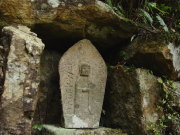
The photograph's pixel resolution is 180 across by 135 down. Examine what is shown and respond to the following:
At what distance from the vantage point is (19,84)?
251 cm

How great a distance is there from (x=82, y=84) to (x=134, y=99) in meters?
0.77

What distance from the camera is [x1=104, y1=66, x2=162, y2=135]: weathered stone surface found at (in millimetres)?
3346

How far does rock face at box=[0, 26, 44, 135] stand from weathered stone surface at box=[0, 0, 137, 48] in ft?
1.18

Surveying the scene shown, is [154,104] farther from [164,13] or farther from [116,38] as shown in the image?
[164,13]

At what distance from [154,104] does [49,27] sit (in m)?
1.82

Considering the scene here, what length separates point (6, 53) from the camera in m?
2.56

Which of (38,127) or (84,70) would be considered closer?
(38,127)

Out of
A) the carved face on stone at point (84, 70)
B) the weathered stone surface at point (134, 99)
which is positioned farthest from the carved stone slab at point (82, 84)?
the weathered stone surface at point (134, 99)

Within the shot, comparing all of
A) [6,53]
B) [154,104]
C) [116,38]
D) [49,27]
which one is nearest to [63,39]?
[49,27]

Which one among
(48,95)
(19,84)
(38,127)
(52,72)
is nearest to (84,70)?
(52,72)

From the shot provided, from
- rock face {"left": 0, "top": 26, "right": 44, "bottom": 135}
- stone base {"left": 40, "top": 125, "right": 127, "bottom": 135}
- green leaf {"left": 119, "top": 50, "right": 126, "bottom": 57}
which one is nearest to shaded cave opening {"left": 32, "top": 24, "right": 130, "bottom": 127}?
green leaf {"left": 119, "top": 50, "right": 126, "bottom": 57}

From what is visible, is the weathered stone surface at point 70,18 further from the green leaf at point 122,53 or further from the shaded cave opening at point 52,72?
the green leaf at point 122,53

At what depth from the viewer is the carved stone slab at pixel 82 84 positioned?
3.42 meters

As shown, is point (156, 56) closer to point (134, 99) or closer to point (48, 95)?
point (134, 99)
